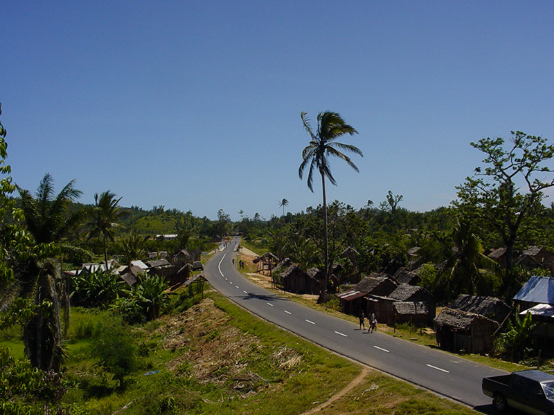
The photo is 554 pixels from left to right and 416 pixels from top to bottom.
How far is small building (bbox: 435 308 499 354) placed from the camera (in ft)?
73.3

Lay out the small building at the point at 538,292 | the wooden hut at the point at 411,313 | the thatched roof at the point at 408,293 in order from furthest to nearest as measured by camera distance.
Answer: the thatched roof at the point at 408,293 → the wooden hut at the point at 411,313 → the small building at the point at 538,292

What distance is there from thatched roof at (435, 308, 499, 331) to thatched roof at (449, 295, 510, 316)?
2.96m

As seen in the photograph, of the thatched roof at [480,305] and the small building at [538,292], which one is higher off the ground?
the small building at [538,292]

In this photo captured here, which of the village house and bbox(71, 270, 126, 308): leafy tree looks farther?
bbox(71, 270, 126, 308): leafy tree

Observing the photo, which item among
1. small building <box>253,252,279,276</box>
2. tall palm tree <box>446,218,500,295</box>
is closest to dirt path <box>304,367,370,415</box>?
tall palm tree <box>446,218,500,295</box>

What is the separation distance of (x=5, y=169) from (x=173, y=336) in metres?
28.7

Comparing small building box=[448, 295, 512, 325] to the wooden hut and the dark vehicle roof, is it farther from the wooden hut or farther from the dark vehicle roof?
the dark vehicle roof

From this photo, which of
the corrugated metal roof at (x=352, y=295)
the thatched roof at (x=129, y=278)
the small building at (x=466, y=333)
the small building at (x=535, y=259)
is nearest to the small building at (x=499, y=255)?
the small building at (x=535, y=259)

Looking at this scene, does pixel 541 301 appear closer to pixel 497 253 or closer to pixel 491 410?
pixel 491 410

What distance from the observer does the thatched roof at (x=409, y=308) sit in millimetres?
28836

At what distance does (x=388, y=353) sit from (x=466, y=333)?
5562 mm

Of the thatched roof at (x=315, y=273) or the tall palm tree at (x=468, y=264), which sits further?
the thatched roof at (x=315, y=273)

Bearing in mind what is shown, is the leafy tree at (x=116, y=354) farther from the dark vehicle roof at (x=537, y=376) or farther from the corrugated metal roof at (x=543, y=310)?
the corrugated metal roof at (x=543, y=310)

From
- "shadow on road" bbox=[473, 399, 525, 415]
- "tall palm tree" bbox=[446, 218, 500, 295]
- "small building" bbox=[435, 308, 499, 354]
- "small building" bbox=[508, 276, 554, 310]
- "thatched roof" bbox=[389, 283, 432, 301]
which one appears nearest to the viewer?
"shadow on road" bbox=[473, 399, 525, 415]
